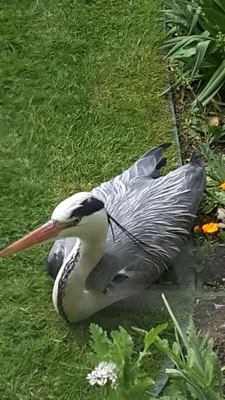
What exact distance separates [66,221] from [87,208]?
7cm

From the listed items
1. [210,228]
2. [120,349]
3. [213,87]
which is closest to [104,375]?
[120,349]

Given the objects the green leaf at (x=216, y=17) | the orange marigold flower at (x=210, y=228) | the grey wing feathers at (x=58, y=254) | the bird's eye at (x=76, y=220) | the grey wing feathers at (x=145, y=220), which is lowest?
the orange marigold flower at (x=210, y=228)

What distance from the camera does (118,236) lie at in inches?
95.8

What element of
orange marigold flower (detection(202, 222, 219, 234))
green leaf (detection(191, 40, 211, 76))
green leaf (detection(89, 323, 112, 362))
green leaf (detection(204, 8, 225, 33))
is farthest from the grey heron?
green leaf (detection(204, 8, 225, 33))

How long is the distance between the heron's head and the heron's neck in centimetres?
9

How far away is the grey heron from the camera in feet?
7.25

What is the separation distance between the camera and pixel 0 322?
8.29 ft

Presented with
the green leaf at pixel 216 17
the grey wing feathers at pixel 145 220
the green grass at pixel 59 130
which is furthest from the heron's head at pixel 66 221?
the green leaf at pixel 216 17

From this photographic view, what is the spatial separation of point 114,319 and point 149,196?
0.42 metres

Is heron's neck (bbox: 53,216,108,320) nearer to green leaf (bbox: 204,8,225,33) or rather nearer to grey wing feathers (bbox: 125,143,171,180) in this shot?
grey wing feathers (bbox: 125,143,171,180)

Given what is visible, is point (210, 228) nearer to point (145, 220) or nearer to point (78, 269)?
point (145, 220)

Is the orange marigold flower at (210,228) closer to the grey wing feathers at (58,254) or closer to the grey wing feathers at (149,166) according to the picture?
the grey wing feathers at (149,166)

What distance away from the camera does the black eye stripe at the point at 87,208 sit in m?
2.18

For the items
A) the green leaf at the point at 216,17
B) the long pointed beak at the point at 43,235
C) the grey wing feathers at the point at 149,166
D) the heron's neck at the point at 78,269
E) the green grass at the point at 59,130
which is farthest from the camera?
the green leaf at the point at 216,17
